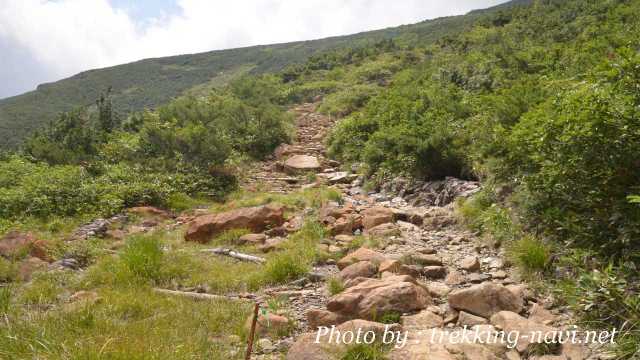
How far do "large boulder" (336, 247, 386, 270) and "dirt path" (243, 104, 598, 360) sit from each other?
0.5 inches

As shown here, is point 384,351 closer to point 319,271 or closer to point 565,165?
point 319,271

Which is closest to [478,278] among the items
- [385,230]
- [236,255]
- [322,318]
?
[322,318]

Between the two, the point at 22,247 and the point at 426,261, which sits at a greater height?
the point at 22,247

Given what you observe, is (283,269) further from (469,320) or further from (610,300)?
(610,300)

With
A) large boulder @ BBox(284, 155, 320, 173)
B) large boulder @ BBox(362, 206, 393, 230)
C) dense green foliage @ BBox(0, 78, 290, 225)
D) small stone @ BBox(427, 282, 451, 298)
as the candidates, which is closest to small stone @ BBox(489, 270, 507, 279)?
small stone @ BBox(427, 282, 451, 298)

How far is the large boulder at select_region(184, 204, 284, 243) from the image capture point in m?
7.34

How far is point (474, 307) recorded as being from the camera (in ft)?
12.9

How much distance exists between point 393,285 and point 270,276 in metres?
1.74

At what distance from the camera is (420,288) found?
4.26 m

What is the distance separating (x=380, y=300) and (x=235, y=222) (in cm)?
389

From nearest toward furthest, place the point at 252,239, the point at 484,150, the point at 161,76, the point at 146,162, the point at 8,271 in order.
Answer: the point at 8,271 < the point at 252,239 < the point at 484,150 < the point at 146,162 < the point at 161,76

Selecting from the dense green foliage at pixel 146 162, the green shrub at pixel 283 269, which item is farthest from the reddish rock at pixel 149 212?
the green shrub at pixel 283 269

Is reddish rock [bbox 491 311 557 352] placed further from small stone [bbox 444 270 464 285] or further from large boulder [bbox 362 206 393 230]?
large boulder [bbox 362 206 393 230]

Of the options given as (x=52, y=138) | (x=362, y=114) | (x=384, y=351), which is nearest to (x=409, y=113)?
(x=362, y=114)
